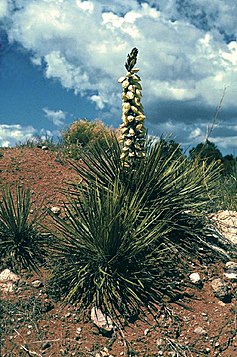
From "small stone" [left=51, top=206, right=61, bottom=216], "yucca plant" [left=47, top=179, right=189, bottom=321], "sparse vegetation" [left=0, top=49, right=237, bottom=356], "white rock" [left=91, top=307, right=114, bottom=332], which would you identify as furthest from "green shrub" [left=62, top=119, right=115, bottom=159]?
"white rock" [left=91, top=307, right=114, bottom=332]

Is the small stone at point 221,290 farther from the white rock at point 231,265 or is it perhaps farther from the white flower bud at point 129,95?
the white flower bud at point 129,95

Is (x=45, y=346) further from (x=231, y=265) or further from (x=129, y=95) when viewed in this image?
(x=129, y=95)

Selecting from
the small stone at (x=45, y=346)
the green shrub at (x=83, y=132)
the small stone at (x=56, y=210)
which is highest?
the green shrub at (x=83, y=132)

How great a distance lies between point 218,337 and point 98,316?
1170 mm

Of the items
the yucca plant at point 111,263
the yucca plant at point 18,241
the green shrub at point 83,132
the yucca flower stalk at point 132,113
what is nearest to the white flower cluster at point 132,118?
the yucca flower stalk at point 132,113

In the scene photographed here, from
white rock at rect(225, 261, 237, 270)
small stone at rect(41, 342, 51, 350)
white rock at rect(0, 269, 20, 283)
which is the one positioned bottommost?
small stone at rect(41, 342, 51, 350)

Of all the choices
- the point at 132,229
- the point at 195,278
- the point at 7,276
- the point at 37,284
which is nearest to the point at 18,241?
the point at 7,276

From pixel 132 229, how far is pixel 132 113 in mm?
1331

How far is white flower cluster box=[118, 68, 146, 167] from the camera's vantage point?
600 cm

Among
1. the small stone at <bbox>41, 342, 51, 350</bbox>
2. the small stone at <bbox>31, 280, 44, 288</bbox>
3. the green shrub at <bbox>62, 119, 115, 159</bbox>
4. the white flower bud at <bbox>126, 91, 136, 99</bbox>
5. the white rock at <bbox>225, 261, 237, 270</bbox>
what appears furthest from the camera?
the green shrub at <bbox>62, 119, 115, 159</bbox>

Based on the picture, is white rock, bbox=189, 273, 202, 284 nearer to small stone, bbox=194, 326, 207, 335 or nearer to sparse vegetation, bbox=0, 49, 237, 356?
sparse vegetation, bbox=0, 49, 237, 356

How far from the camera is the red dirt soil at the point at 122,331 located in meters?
4.84

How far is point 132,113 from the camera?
608 cm

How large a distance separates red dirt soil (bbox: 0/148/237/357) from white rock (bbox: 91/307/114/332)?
7cm
